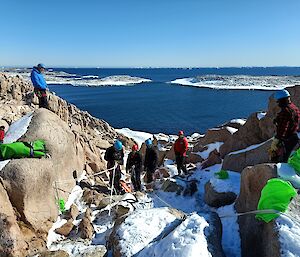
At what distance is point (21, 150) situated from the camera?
1002cm

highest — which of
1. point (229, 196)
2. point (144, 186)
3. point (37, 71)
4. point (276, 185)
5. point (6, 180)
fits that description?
point (37, 71)

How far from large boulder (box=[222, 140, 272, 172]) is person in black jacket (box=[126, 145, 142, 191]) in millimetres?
3349

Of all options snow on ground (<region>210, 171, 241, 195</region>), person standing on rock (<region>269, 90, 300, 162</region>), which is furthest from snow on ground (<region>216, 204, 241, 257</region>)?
person standing on rock (<region>269, 90, 300, 162</region>)

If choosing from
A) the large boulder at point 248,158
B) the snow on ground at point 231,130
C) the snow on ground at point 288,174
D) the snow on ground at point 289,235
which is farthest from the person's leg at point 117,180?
the snow on ground at point 289,235

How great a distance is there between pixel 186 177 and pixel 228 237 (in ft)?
20.6

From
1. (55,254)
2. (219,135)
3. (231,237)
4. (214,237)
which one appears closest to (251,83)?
(219,135)

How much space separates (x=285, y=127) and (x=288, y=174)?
157cm

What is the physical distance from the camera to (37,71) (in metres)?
13.5

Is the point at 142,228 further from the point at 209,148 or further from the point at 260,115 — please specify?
the point at 209,148

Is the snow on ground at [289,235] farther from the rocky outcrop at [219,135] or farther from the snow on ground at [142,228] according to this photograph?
the rocky outcrop at [219,135]

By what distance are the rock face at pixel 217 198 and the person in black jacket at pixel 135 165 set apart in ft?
10.4

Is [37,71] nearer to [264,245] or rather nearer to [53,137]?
[53,137]

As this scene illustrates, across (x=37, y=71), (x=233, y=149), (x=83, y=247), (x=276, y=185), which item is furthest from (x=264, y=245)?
(x=37, y=71)

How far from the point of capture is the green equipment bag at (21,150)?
985 centimetres
